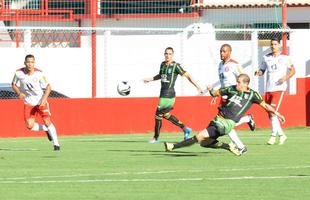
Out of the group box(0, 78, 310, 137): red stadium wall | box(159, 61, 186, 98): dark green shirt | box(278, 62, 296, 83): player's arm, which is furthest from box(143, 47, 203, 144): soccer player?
box(0, 78, 310, 137): red stadium wall

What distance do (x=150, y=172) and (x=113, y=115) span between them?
12492mm

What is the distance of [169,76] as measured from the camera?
23656mm

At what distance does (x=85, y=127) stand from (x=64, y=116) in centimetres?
65

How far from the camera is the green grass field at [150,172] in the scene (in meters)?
13.6

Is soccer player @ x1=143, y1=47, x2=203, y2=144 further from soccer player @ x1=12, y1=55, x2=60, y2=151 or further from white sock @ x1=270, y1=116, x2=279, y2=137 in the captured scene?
soccer player @ x1=12, y1=55, x2=60, y2=151

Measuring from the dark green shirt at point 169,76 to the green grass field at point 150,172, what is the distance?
1295 millimetres

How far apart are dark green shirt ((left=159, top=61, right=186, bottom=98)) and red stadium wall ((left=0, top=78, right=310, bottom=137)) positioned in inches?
190

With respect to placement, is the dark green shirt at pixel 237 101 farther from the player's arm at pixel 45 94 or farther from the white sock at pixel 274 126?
the white sock at pixel 274 126

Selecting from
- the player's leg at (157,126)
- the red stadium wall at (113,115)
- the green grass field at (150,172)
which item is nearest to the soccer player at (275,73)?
the green grass field at (150,172)

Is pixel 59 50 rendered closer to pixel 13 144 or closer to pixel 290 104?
pixel 290 104

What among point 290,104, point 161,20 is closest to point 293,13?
point 161,20

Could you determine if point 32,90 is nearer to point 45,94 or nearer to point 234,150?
point 45,94

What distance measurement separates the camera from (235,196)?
13.3m

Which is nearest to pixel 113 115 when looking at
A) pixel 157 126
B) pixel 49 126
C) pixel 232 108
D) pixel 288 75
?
pixel 157 126
